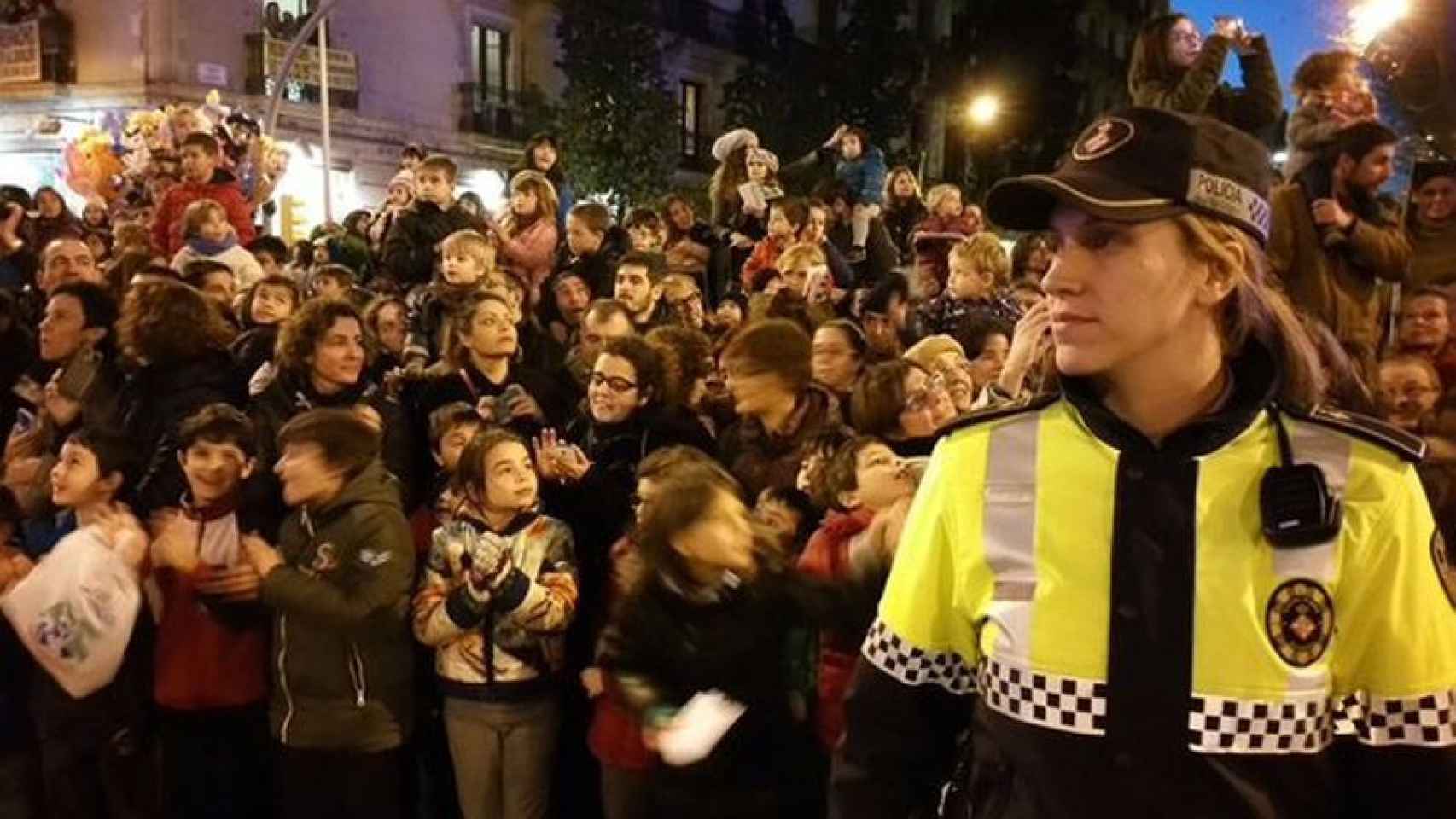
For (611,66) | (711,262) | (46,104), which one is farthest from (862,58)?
(711,262)

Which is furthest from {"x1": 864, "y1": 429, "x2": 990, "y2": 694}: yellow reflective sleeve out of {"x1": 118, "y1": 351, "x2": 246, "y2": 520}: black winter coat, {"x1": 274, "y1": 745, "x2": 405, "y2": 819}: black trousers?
{"x1": 118, "y1": 351, "x2": 246, "y2": 520}: black winter coat

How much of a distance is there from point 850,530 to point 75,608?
2.68 meters

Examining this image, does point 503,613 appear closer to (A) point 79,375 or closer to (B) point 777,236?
(A) point 79,375

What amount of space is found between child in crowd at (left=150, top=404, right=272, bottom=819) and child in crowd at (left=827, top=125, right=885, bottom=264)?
23.1ft

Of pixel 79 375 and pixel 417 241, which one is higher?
pixel 417 241

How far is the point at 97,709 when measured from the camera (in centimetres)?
463

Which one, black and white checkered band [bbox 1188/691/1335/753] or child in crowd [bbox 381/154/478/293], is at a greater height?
child in crowd [bbox 381/154/478/293]

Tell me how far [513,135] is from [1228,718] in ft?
102

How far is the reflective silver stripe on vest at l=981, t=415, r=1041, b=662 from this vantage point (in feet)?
5.86

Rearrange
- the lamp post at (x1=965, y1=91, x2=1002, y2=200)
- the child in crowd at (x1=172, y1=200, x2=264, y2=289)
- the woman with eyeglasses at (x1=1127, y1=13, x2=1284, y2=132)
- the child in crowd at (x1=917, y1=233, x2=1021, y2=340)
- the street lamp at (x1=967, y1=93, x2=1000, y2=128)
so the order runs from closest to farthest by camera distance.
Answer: the woman with eyeglasses at (x1=1127, y1=13, x2=1284, y2=132), the child in crowd at (x1=917, y1=233, x2=1021, y2=340), the child in crowd at (x1=172, y1=200, x2=264, y2=289), the street lamp at (x1=967, y1=93, x2=1000, y2=128), the lamp post at (x1=965, y1=91, x2=1002, y2=200)

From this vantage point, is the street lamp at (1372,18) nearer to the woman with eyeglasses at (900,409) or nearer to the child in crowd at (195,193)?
the woman with eyeglasses at (900,409)

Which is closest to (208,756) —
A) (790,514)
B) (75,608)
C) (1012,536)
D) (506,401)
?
(75,608)

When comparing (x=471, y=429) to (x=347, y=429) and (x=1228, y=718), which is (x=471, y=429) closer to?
(x=347, y=429)

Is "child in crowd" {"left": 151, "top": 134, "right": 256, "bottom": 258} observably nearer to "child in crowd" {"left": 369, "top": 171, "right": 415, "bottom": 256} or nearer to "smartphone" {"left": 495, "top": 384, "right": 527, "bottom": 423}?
"child in crowd" {"left": 369, "top": 171, "right": 415, "bottom": 256}
